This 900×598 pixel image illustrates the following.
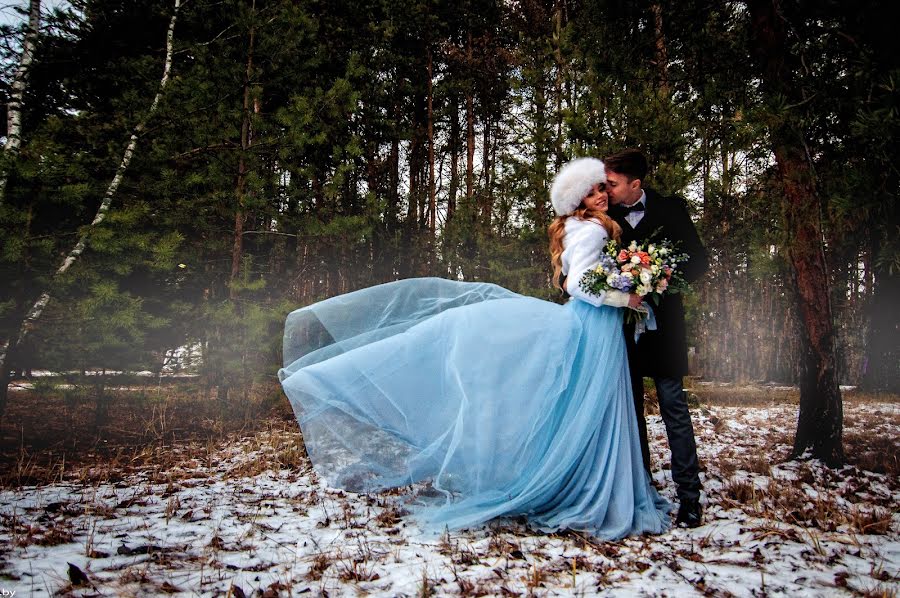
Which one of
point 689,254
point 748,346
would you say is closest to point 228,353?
point 689,254

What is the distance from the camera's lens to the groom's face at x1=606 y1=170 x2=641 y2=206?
11.3ft

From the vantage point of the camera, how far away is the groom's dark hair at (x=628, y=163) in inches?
134

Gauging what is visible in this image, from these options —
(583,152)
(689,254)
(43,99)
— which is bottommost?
(689,254)

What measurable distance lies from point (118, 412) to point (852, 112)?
10.6 meters

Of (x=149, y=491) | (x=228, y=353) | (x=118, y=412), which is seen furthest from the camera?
(x=118, y=412)

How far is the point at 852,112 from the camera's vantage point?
12.7 feet

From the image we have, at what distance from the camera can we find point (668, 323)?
3404 mm

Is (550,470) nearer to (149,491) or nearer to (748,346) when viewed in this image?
(149,491)

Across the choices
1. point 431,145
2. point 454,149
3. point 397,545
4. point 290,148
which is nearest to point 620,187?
point 397,545

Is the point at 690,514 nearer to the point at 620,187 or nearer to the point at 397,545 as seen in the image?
the point at 397,545

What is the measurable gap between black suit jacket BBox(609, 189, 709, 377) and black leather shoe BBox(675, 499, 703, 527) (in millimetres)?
794

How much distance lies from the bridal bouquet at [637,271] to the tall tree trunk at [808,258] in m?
A: 2.03

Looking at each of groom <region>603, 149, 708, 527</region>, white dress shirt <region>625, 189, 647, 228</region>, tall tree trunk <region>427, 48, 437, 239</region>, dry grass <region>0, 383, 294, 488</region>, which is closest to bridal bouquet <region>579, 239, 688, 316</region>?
groom <region>603, 149, 708, 527</region>

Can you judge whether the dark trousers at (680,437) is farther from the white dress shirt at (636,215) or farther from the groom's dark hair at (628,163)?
the groom's dark hair at (628,163)
